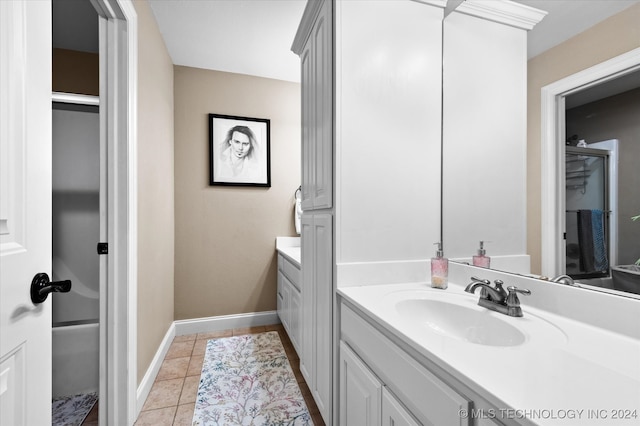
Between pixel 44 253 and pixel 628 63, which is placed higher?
pixel 628 63

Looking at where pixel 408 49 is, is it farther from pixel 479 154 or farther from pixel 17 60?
pixel 17 60

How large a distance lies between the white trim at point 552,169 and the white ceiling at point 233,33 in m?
1.64

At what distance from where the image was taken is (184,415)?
1605 mm

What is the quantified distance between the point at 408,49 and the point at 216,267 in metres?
2.35

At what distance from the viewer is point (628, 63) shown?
76 centimetres

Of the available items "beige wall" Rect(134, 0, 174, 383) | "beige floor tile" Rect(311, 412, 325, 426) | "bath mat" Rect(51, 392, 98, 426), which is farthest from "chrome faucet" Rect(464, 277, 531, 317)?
"bath mat" Rect(51, 392, 98, 426)

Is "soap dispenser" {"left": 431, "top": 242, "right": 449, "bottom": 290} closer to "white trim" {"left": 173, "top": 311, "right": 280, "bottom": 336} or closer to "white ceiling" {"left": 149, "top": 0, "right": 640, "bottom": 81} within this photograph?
→ "white ceiling" {"left": 149, "top": 0, "right": 640, "bottom": 81}

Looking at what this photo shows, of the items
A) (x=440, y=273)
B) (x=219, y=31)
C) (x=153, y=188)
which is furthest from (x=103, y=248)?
(x=219, y=31)

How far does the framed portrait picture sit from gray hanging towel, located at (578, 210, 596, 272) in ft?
7.79

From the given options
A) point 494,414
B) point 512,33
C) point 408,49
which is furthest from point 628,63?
point 494,414

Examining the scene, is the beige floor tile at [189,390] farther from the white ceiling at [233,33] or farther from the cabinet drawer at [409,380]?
the white ceiling at [233,33]

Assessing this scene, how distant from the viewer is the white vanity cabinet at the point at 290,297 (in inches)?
80.5

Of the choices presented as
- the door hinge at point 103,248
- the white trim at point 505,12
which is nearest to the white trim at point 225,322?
the door hinge at point 103,248

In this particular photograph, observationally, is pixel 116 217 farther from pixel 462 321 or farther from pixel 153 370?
pixel 462 321
